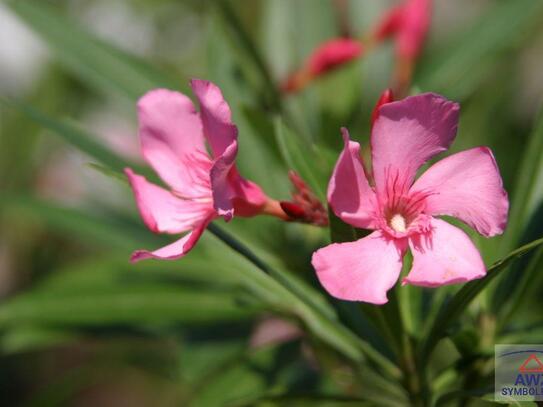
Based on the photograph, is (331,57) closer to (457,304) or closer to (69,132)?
(69,132)

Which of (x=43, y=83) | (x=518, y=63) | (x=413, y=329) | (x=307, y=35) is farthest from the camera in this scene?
(x=43, y=83)

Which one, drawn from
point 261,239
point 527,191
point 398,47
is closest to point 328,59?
point 398,47

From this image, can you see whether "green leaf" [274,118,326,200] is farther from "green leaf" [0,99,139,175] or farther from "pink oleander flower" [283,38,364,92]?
"pink oleander flower" [283,38,364,92]

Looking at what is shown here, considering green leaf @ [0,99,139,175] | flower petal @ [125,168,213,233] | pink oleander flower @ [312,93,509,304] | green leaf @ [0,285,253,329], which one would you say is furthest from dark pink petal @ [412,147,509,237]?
green leaf @ [0,285,253,329]

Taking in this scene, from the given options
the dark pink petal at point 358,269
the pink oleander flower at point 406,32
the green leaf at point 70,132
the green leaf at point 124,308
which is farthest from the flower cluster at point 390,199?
the pink oleander flower at point 406,32

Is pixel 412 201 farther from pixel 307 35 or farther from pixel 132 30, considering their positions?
pixel 132 30

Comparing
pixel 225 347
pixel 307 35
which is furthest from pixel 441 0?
pixel 225 347
